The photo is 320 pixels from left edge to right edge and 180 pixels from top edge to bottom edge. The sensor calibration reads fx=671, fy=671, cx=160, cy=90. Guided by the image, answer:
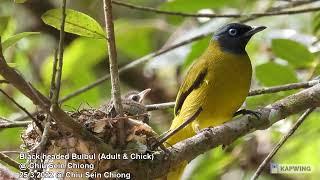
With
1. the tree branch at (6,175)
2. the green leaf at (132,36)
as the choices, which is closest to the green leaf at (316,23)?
the green leaf at (132,36)

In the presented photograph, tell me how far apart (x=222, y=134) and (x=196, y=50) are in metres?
1.60

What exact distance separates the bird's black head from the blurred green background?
155mm

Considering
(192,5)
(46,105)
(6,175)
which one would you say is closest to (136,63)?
(192,5)

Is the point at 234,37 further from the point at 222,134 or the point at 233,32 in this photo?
the point at 222,134

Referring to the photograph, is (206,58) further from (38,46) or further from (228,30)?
(38,46)

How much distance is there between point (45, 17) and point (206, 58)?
5.06ft

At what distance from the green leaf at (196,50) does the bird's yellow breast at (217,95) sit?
54cm

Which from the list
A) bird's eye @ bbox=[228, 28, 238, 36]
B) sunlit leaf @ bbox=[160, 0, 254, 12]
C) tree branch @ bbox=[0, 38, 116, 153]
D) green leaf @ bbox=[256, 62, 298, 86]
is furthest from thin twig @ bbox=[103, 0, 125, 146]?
sunlit leaf @ bbox=[160, 0, 254, 12]

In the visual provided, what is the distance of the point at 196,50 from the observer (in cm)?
441

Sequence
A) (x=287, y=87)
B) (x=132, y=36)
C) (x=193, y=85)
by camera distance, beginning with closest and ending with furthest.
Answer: (x=287, y=87) < (x=193, y=85) < (x=132, y=36)

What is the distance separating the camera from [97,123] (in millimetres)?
2588

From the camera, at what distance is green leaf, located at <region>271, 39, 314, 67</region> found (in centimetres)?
383

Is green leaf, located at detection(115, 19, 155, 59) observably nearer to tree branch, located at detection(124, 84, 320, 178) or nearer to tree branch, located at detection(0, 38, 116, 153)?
tree branch, located at detection(124, 84, 320, 178)

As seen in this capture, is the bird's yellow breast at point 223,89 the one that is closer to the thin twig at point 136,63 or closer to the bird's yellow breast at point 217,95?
the bird's yellow breast at point 217,95
